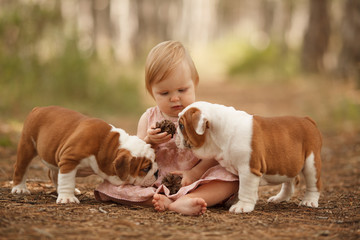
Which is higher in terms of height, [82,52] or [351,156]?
[82,52]

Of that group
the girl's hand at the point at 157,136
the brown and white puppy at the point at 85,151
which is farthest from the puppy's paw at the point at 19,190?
the girl's hand at the point at 157,136

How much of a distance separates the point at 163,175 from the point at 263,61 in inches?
702

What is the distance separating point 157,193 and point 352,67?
9.10 metres

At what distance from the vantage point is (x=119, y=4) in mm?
22000

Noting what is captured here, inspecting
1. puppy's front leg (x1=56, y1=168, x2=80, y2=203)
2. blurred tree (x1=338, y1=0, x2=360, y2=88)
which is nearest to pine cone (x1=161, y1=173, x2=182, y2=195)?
puppy's front leg (x1=56, y1=168, x2=80, y2=203)

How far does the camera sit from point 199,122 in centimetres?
354

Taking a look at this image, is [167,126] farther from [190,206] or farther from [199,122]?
[190,206]

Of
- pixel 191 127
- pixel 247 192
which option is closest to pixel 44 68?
pixel 191 127

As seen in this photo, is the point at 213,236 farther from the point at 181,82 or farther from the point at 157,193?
the point at 181,82

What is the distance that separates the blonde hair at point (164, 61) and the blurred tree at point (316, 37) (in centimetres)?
1298

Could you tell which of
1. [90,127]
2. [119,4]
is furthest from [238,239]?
[119,4]

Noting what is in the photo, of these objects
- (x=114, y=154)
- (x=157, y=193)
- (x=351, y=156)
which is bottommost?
(x=351, y=156)

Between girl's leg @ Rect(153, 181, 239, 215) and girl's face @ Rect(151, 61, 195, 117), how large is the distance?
846 millimetres

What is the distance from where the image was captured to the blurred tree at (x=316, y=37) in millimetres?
15906
